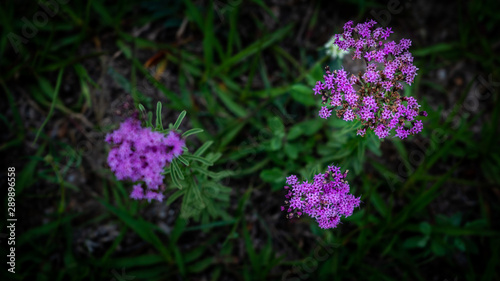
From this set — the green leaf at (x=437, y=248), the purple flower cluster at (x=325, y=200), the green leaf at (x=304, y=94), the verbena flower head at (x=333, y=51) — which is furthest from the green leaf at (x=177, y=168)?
the green leaf at (x=437, y=248)

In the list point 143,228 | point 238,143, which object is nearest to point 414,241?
point 238,143

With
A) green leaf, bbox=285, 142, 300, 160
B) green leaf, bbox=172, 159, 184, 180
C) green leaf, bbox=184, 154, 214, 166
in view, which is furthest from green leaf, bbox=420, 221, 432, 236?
green leaf, bbox=172, 159, 184, 180

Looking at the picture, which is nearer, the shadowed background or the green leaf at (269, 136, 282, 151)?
the green leaf at (269, 136, 282, 151)

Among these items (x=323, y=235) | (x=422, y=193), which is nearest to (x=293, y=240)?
(x=323, y=235)

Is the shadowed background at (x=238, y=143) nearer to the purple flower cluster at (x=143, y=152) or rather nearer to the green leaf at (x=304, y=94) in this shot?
the green leaf at (x=304, y=94)

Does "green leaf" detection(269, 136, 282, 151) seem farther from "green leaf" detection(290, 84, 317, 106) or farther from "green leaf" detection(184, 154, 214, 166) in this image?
"green leaf" detection(184, 154, 214, 166)

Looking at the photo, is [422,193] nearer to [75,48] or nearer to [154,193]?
[154,193]
